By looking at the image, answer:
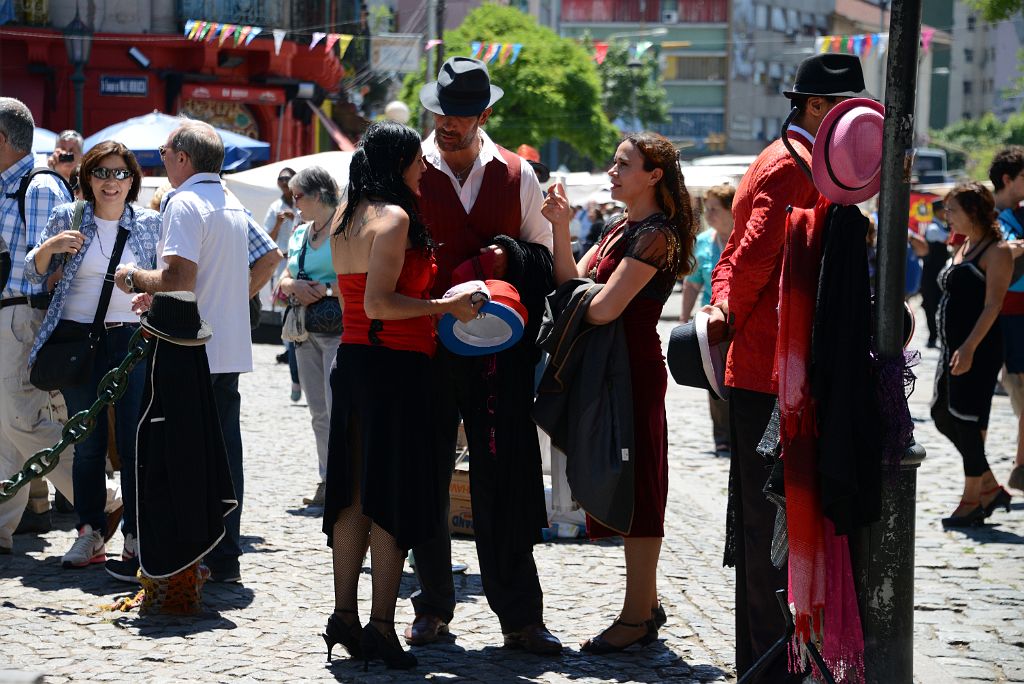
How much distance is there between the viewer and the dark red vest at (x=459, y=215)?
220 inches

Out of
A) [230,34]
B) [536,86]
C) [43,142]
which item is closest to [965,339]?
[43,142]

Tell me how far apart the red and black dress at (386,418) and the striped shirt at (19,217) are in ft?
7.79

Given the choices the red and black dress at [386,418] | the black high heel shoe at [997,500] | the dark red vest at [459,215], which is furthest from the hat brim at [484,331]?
the black high heel shoe at [997,500]

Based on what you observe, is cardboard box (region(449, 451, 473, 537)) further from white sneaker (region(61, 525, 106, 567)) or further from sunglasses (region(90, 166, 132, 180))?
sunglasses (region(90, 166, 132, 180))

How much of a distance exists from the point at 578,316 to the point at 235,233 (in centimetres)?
196

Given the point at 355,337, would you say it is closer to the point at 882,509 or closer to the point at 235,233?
the point at 235,233

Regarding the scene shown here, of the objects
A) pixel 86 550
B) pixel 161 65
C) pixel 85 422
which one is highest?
pixel 161 65

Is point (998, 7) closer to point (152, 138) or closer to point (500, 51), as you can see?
point (152, 138)

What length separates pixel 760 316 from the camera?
480 cm

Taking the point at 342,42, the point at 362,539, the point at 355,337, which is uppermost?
the point at 342,42

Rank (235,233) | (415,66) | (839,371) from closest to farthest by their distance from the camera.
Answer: (839,371), (235,233), (415,66)

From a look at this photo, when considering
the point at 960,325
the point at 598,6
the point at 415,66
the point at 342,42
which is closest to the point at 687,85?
the point at 598,6

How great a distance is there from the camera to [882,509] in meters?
4.29

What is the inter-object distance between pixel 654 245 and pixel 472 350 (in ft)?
2.64
